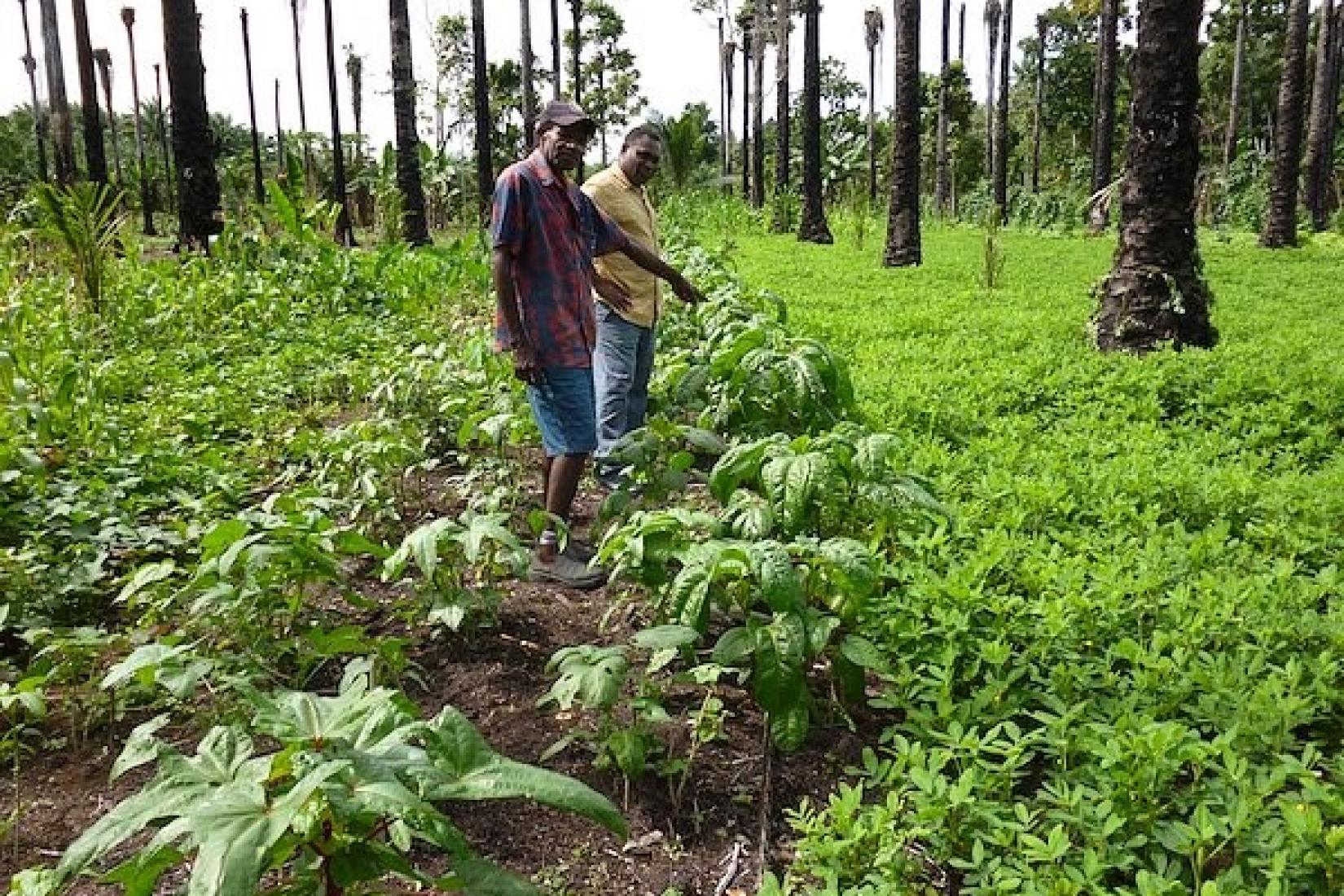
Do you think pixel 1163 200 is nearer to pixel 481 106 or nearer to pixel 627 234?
pixel 627 234

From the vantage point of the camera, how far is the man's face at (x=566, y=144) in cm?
393

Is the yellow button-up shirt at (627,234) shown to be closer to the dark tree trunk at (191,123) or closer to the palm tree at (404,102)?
the dark tree trunk at (191,123)

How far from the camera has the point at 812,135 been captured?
17.8 m

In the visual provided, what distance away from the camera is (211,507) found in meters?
4.20

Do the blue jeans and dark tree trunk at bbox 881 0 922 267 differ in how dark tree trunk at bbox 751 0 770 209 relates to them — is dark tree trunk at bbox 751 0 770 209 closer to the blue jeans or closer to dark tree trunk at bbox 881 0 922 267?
dark tree trunk at bbox 881 0 922 267

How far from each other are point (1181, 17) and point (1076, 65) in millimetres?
40372

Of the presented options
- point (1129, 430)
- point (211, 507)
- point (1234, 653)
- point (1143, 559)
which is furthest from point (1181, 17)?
point (211, 507)

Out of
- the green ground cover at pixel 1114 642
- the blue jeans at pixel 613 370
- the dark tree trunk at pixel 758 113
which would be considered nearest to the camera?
the green ground cover at pixel 1114 642

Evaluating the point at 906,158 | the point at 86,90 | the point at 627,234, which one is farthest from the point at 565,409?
the point at 86,90

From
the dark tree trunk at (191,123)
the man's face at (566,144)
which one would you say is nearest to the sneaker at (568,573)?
the man's face at (566,144)

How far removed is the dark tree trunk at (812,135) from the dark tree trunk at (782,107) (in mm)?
2015

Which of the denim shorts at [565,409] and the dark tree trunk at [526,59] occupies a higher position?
the dark tree trunk at [526,59]

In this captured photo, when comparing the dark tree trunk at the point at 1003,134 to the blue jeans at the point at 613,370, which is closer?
the blue jeans at the point at 613,370

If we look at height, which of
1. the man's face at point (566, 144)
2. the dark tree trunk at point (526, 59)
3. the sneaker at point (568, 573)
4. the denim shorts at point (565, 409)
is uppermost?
the dark tree trunk at point (526, 59)
